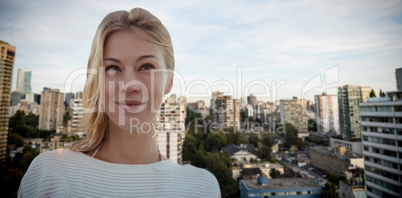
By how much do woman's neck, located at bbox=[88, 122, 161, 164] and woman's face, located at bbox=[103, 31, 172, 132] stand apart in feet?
0.17

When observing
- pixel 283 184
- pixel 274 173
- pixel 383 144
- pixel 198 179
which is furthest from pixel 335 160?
pixel 198 179

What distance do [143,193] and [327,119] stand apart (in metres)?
8.15

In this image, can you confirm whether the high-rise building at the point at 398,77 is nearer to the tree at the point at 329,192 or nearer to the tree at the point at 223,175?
the tree at the point at 329,192

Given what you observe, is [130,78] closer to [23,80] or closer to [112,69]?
[112,69]

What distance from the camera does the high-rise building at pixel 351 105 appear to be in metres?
11.6

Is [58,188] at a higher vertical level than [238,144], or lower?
higher

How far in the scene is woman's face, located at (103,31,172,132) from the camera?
490 millimetres

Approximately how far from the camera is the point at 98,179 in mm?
488

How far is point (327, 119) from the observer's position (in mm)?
7145

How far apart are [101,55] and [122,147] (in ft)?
0.86

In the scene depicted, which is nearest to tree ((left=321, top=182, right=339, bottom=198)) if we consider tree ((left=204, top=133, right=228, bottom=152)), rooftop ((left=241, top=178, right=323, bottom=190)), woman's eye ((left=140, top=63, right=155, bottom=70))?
rooftop ((left=241, top=178, right=323, bottom=190))

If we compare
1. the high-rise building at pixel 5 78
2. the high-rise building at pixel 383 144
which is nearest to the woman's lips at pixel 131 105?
the high-rise building at pixel 383 144

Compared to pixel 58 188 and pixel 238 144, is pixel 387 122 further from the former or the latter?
pixel 238 144

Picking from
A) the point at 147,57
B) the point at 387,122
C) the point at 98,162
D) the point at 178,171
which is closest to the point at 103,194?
the point at 98,162
